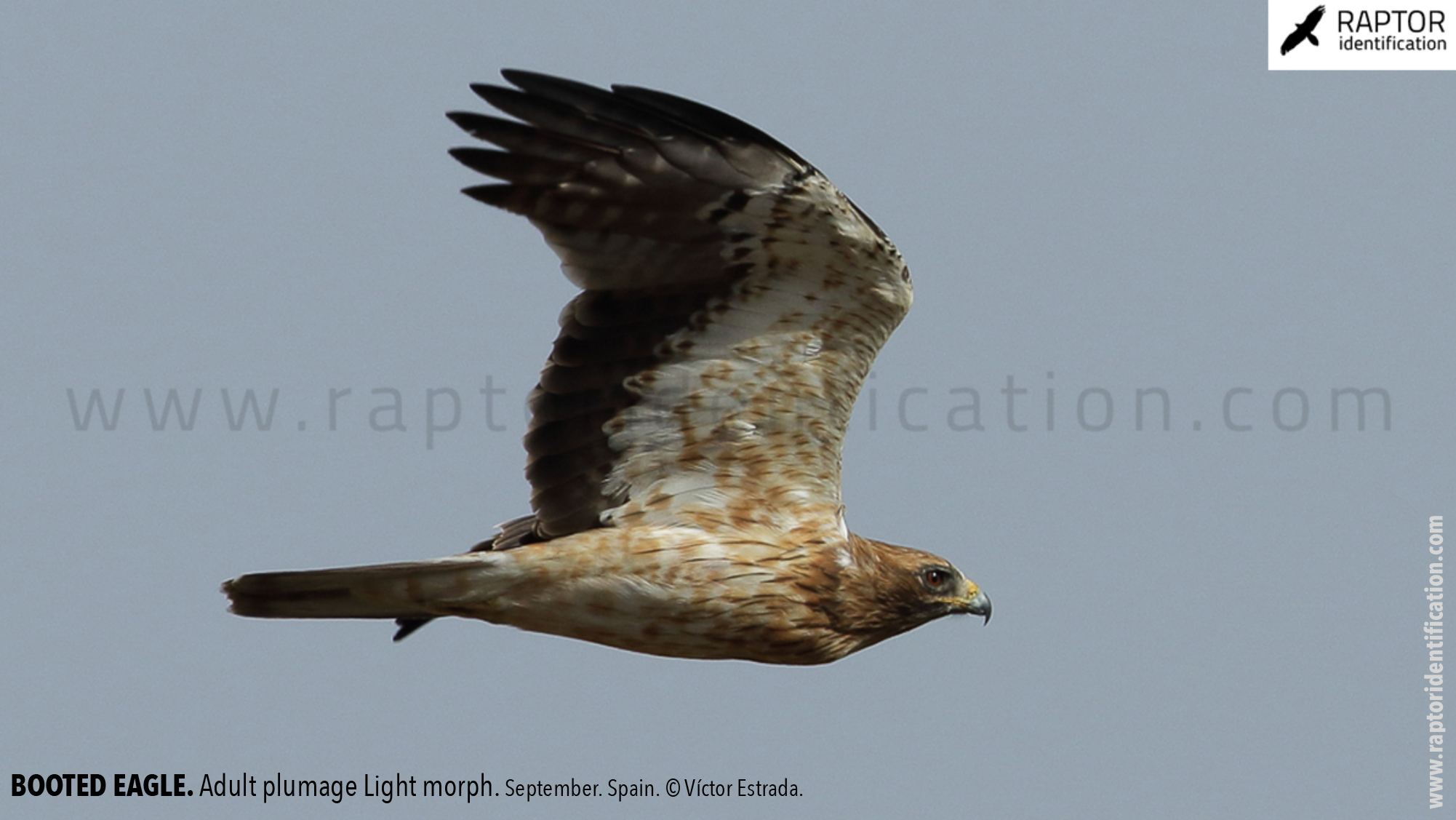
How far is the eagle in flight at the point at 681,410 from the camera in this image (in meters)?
7.78

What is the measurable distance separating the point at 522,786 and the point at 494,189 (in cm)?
383

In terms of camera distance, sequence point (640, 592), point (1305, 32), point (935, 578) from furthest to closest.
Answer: point (1305, 32)
point (935, 578)
point (640, 592)

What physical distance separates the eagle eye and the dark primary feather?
192cm

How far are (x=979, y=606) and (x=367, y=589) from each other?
146 inches

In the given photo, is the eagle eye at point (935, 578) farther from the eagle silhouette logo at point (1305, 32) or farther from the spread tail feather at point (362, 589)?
the eagle silhouette logo at point (1305, 32)

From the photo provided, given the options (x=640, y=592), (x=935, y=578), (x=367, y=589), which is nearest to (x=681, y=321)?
(x=640, y=592)

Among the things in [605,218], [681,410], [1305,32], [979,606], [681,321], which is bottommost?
[979,606]

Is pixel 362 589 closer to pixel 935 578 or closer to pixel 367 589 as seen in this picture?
pixel 367 589

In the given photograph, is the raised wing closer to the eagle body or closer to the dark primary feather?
the dark primary feather

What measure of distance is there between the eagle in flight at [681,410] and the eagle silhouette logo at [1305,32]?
500 cm

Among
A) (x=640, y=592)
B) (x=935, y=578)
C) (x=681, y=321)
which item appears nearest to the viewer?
(x=640, y=592)

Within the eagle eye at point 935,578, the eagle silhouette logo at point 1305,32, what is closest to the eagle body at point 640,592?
the eagle eye at point 935,578

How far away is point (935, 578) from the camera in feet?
27.9

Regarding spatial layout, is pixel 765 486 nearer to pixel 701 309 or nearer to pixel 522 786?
pixel 701 309
